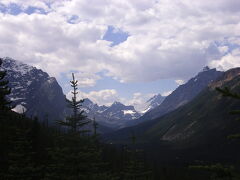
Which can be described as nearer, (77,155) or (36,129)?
(77,155)

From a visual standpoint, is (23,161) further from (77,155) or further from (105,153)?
(105,153)

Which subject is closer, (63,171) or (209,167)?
(209,167)

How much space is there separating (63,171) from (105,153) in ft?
373

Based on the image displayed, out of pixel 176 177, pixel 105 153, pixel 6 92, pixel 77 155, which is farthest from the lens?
pixel 105 153

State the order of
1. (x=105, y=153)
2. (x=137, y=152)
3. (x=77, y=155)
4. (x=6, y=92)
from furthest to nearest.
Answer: (x=105, y=153) < (x=137, y=152) < (x=6, y=92) < (x=77, y=155)

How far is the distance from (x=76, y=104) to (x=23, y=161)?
8487 mm

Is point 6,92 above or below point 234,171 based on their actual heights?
above

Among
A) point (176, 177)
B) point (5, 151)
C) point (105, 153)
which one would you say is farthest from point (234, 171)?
point (105, 153)

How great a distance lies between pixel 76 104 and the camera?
2612 cm

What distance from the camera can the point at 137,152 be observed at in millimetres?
43938

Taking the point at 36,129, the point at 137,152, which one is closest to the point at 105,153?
the point at 36,129

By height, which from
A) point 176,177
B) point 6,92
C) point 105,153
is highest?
point 6,92

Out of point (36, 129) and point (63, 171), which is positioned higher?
point (36, 129)

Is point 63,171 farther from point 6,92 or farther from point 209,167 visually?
point 209,167
